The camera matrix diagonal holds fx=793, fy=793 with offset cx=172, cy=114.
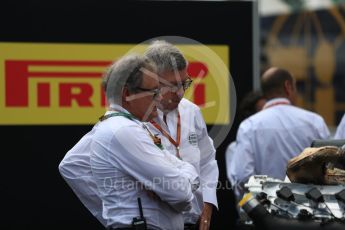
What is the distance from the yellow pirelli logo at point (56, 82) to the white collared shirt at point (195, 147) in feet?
4.54

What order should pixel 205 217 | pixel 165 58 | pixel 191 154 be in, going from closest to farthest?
pixel 165 58
pixel 191 154
pixel 205 217

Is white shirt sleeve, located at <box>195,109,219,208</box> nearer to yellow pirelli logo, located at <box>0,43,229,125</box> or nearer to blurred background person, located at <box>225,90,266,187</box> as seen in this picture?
yellow pirelli logo, located at <box>0,43,229,125</box>

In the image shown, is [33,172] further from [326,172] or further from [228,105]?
[326,172]

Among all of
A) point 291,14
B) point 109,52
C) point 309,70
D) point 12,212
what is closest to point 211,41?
point 109,52

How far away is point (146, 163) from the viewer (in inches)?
148

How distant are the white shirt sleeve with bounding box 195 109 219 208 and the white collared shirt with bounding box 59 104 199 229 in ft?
3.11

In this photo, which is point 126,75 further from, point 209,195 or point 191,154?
point 209,195

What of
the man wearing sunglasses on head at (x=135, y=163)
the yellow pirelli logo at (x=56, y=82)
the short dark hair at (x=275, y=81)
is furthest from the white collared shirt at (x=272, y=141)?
the man wearing sunglasses on head at (x=135, y=163)

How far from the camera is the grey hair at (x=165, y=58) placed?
439cm

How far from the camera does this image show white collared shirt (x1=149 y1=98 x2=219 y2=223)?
15.4 ft

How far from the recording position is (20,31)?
6281 millimetres

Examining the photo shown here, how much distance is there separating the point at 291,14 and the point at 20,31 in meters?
16.7

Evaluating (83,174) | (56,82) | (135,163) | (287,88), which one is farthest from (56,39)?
(135,163)

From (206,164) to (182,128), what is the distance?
0.36 m
